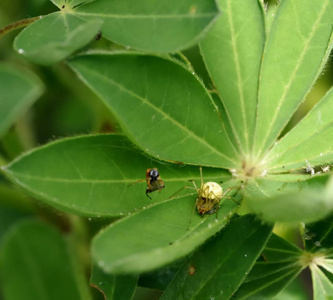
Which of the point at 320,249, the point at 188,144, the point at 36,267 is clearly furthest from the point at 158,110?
the point at 36,267

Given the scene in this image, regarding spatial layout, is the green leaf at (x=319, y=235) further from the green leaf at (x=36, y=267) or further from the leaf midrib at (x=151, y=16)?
the green leaf at (x=36, y=267)

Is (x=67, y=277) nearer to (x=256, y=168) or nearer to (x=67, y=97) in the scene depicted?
(x=256, y=168)

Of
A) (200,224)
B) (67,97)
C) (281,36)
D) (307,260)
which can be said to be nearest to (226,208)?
(200,224)

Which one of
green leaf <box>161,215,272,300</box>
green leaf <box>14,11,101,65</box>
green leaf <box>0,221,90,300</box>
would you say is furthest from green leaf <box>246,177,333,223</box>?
green leaf <box>0,221,90,300</box>

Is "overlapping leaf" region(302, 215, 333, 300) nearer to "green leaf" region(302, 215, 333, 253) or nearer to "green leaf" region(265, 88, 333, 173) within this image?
"green leaf" region(302, 215, 333, 253)

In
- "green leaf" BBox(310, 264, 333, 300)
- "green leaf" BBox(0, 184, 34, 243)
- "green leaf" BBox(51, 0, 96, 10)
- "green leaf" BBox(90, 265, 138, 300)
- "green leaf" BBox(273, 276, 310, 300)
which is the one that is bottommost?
"green leaf" BBox(90, 265, 138, 300)

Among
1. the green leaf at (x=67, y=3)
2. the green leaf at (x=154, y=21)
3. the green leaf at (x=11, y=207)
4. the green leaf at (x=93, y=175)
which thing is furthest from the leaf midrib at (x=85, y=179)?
the green leaf at (x=11, y=207)

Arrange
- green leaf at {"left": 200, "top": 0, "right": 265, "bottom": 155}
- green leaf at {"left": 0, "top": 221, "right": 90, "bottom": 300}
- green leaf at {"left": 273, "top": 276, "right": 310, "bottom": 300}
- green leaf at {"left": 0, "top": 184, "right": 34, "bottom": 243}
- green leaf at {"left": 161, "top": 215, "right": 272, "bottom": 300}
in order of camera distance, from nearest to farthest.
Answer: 1. green leaf at {"left": 161, "top": 215, "right": 272, "bottom": 300}
2. green leaf at {"left": 200, "top": 0, "right": 265, "bottom": 155}
3. green leaf at {"left": 0, "top": 221, "right": 90, "bottom": 300}
4. green leaf at {"left": 273, "top": 276, "right": 310, "bottom": 300}
5. green leaf at {"left": 0, "top": 184, "right": 34, "bottom": 243}
